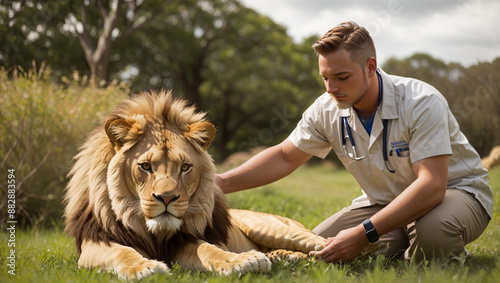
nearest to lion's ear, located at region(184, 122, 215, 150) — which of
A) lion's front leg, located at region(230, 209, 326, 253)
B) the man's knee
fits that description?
lion's front leg, located at region(230, 209, 326, 253)

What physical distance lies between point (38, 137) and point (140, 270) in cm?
470

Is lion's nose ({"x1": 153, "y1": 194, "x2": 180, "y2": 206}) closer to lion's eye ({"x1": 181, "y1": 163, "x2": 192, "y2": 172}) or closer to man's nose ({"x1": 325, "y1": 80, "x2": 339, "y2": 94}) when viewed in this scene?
lion's eye ({"x1": 181, "y1": 163, "x2": 192, "y2": 172})

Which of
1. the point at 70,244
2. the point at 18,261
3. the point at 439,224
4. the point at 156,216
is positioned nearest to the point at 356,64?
the point at 439,224

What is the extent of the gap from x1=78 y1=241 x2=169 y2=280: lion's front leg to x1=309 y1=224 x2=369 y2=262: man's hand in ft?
3.71

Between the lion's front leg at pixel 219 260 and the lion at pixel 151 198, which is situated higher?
the lion at pixel 151 198

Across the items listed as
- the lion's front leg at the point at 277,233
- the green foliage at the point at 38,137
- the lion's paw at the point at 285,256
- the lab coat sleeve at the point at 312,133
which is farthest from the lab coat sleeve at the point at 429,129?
the green foliage at the point at 38,137

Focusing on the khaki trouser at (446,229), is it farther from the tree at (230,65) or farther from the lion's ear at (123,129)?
the tree at (230,65)

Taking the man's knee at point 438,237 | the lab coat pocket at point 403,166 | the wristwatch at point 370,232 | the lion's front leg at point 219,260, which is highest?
the lab coat pocket at point 403,166

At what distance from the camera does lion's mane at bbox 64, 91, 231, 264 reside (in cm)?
311

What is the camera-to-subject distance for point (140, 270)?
Result: 2760mm

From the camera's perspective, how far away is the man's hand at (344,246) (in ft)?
11.0

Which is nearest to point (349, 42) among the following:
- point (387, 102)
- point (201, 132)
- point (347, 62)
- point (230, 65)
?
point (347, 62)

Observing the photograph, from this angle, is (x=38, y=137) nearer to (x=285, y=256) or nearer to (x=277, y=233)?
(x=277, y=233)

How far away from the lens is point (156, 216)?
295 centimetres
